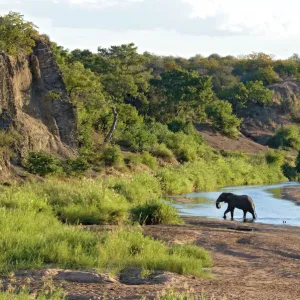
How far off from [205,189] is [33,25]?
14390mm

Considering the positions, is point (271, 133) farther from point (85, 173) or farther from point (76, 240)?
point (76, 240)

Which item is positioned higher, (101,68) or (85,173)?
(101,68)

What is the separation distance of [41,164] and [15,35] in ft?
23.1

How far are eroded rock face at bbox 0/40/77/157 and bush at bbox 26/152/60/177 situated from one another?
53 centimetres

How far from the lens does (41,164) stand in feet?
96.1

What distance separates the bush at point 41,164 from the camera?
94.9ft

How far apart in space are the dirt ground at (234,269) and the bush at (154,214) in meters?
1.13

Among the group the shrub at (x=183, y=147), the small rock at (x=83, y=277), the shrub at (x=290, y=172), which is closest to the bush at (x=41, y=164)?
the shrub at (x=183, y=147)

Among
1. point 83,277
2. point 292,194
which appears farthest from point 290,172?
point 83,277

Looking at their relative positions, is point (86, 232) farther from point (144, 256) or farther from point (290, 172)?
point (290, 172)

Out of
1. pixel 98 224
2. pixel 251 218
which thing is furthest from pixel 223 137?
pixel 98 224

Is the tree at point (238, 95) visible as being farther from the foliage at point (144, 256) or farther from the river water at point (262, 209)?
the foliage at point (144, 256)

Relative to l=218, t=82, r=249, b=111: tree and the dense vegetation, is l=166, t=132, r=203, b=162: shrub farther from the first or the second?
l=218, t=82, r=249, b=111: tree

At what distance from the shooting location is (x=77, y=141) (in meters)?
35.5
